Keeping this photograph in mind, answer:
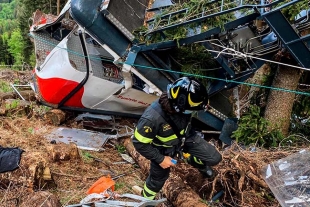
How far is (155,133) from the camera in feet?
9.87

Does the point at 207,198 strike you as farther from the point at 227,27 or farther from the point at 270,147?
the point at 227,27

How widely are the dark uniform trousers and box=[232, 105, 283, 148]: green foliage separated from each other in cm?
119

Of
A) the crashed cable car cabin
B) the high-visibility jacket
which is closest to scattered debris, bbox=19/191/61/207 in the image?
the high-visibility jacket

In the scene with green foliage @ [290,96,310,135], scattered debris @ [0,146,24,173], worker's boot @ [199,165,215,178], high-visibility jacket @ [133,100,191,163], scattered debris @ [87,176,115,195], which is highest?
scattered debris @ [0,146,24,173]

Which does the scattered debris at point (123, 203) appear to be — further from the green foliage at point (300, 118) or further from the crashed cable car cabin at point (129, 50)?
the green foliage at point (300, 118)

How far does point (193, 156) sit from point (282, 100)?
1852 mm

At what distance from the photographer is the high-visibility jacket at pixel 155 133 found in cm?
295

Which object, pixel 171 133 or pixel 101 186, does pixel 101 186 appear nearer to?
pixel 101 186

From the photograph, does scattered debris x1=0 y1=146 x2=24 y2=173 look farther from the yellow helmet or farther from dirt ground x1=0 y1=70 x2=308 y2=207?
the yellow helmet

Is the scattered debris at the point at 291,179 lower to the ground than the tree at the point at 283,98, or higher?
higher

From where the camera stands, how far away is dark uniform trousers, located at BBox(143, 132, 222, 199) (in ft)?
11.0

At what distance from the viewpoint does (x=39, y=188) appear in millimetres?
3775

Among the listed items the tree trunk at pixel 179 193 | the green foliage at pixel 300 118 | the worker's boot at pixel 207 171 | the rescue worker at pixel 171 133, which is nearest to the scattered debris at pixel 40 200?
the rescue worker at pixel 171 133

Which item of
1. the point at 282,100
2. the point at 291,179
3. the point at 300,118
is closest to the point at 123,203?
the point at 291,179
